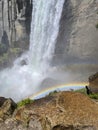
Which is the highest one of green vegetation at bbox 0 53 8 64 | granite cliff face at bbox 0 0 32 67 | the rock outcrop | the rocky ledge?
the rocky ledge

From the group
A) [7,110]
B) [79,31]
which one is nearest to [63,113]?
[7,110]

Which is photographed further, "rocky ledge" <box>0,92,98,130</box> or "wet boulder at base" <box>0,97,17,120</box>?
"wet boulder at base" <box>0,97,17,120</box>

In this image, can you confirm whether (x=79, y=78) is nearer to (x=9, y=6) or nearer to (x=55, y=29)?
(x=55, y=29)

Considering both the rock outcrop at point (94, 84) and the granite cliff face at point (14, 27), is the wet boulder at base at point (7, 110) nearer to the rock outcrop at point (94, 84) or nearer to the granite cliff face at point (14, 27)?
the rock outcrop at point (94, 84)

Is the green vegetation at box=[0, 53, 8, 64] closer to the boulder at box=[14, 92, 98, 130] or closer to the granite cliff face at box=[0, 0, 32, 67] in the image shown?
the granite cliff face at box=[0, 0, 32, 67]

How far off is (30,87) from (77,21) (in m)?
12.5

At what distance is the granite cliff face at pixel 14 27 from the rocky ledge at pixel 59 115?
4792 cm

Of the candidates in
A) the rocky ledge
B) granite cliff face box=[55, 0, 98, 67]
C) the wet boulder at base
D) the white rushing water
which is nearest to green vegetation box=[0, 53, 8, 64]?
the white rushing water

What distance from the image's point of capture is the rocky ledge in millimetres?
10648

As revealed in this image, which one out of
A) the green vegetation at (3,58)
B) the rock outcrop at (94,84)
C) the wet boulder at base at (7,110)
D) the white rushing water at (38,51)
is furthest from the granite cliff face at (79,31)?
the wet boulder at base at (7,110)

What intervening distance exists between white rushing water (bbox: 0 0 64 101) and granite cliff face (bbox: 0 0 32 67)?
5.01ft

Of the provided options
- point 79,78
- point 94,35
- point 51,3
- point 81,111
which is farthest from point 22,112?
point 51,3

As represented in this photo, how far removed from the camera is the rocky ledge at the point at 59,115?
10.6 meters

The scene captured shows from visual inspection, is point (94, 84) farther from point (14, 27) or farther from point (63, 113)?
point (14, 27)
